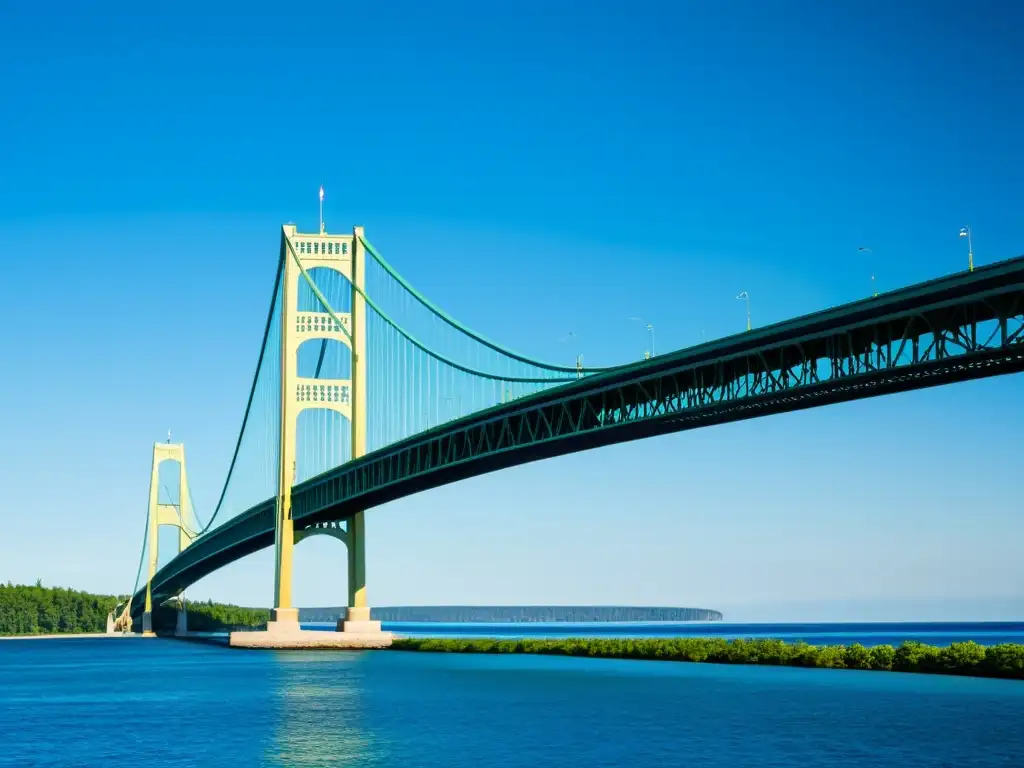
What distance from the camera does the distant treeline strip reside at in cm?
4600

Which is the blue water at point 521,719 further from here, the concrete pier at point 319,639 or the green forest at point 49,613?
the green forest at point 49,613

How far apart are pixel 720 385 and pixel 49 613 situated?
479 ft

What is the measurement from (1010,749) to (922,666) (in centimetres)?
2038

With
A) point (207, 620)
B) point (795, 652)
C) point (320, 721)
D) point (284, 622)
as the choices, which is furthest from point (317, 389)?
point (207, 620)

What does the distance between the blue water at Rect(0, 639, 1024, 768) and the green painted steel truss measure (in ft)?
31.0

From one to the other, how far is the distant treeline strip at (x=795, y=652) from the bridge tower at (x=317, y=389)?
25.5 feet

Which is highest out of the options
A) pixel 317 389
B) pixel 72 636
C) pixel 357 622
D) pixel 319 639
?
pixel 317 389

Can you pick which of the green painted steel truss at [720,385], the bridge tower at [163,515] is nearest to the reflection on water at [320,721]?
the green painted steel truss at [720,385]

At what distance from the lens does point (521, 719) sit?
36.9 meters

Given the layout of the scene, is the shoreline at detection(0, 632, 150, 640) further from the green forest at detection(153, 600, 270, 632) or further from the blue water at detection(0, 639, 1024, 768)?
the blue water at detection(0, 639, 1024, 768)

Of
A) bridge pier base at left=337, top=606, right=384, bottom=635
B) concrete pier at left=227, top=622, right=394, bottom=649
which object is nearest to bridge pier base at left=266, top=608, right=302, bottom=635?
concrete pier at left=227, top=622, right=394, bottom=649

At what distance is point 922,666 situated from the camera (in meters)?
47.9

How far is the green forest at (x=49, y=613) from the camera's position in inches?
6777

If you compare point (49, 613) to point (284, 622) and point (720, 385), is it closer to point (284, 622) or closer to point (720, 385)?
point (284, 622)
